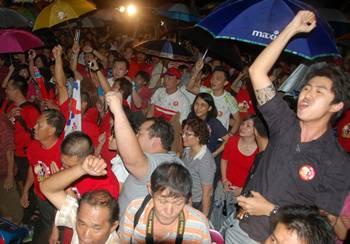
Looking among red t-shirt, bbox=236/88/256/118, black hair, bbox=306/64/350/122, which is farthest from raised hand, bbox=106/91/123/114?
red t-shirt, bbox=236/88/256/118

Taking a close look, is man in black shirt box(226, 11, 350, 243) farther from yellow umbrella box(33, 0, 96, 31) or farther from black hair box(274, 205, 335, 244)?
yellow umbrella box(33, 0, 96, 31)

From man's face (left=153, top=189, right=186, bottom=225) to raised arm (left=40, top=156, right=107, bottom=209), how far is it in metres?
0.44

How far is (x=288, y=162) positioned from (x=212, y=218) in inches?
123

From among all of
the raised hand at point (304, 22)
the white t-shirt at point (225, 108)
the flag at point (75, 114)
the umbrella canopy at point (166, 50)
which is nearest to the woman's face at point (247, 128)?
the white t-shirt at point (225, 108)

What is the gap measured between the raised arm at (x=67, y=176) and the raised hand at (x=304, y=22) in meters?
1.69

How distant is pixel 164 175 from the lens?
3.08 meters

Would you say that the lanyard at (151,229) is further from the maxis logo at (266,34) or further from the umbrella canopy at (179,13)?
the umbrella canopy at (179,13)

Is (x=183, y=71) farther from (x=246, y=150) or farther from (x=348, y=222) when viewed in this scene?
(x=348, y=222)

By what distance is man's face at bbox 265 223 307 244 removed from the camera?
96.2 inches

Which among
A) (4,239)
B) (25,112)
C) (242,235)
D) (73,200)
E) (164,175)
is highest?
(25,112)

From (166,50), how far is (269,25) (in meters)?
4.92

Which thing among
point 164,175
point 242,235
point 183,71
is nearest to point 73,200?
point 164,175

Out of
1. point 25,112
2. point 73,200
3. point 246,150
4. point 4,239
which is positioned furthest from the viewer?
point 25,112

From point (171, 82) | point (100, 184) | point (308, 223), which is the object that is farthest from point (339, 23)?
point (308, 223)
